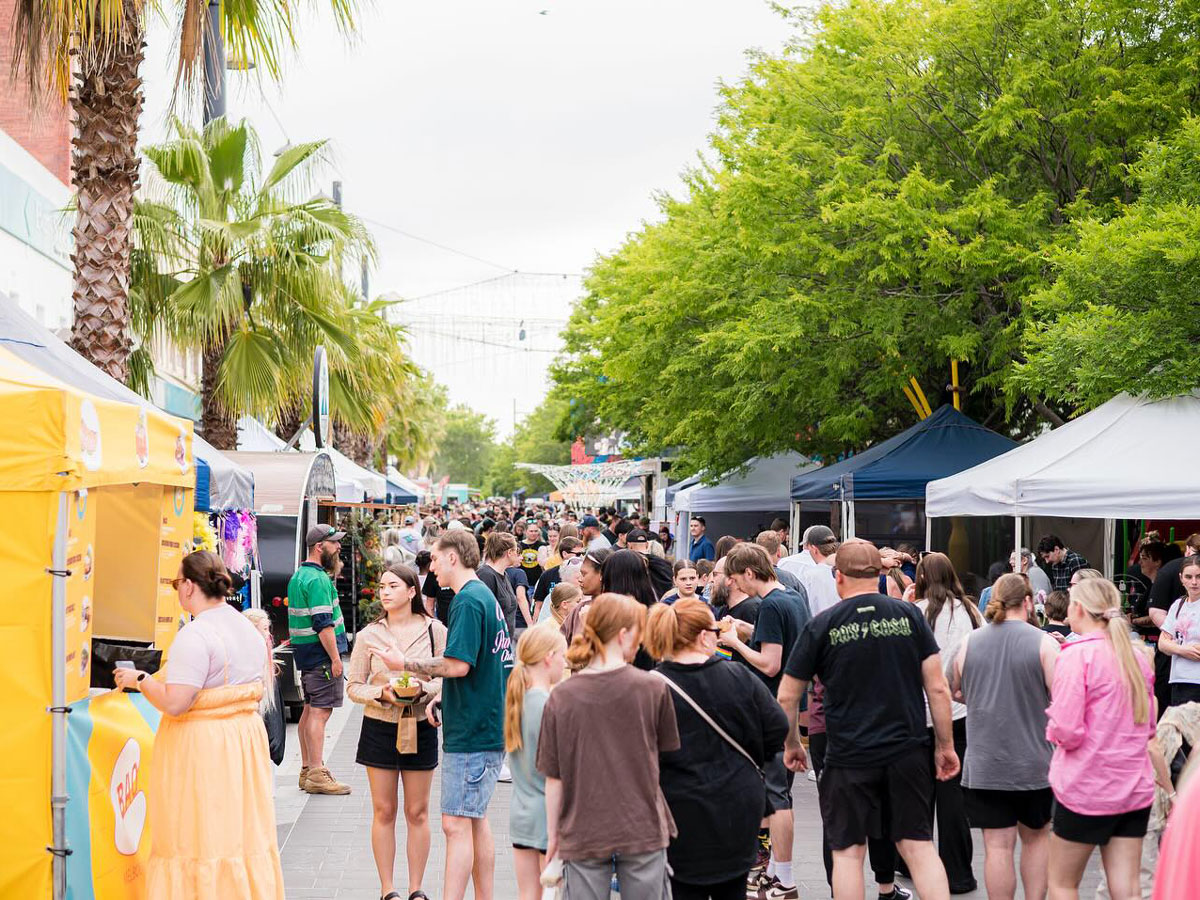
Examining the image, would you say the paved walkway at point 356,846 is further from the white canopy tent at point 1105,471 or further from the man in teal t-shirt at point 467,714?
the white canopy tent at point 1105,471

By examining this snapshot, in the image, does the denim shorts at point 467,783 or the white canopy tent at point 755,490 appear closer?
the denim shorts at point 467,783

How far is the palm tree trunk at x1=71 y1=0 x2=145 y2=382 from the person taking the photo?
11.0 meters

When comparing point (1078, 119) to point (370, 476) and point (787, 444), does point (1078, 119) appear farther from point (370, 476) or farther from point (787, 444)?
point (370, 476)

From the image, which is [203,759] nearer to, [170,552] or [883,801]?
[170,552]

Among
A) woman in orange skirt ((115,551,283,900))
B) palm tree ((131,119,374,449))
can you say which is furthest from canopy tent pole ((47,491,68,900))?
palm tree ((131,119,374,449))

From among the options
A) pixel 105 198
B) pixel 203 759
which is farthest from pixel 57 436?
pixel 105 198

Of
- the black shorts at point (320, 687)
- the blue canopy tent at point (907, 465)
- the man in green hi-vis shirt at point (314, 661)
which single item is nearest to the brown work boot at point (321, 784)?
the man in green hi-vis shirt at point (314, 661)

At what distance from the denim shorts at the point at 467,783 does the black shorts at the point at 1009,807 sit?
243cm

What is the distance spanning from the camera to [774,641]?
24.3 feet

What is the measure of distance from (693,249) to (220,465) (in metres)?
13.1

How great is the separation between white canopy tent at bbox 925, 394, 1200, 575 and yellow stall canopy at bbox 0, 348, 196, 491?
8.22 m

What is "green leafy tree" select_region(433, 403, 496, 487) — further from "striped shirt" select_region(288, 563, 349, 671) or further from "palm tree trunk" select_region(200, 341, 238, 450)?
"striped shirt" select_region(288, 563, 349, 671)

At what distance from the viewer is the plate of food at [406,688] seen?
21.4 ft

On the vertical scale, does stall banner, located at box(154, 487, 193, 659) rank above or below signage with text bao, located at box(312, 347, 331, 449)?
below
